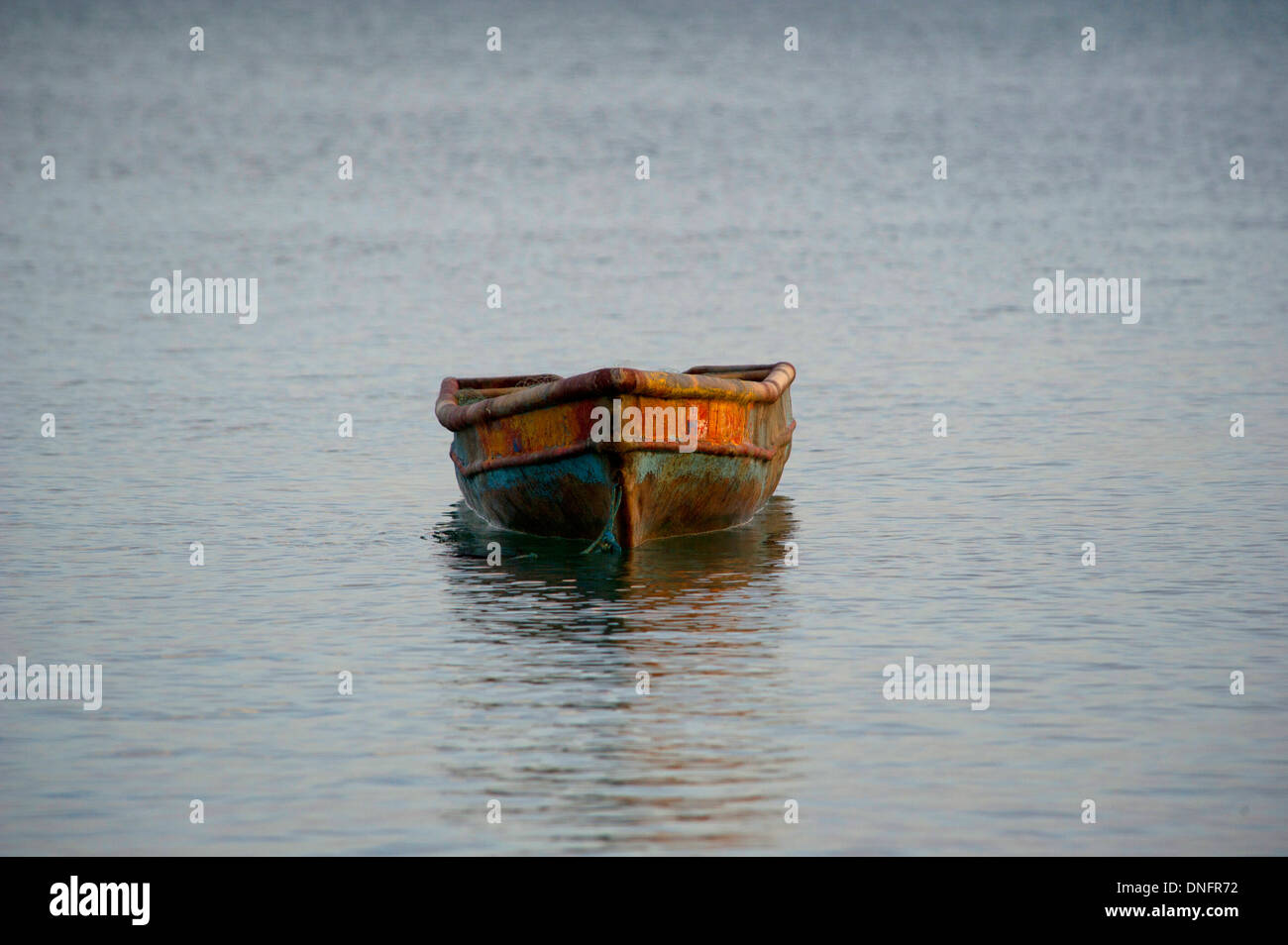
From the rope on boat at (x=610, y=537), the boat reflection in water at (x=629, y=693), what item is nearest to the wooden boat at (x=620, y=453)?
the rope on boat at (x=610, y=537)

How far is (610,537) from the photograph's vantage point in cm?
Result: 1753

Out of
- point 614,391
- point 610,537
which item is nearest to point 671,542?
point 610,537

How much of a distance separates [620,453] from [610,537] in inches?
45.4

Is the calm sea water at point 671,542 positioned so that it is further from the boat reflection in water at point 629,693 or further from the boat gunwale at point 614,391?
the boat gunwale at point 614,391

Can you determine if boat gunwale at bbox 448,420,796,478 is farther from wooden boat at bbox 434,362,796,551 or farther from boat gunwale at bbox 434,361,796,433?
boat gunwale at bbox 434,361,796,433

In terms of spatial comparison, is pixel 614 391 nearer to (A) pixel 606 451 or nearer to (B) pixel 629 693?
(A) pixel 606 451

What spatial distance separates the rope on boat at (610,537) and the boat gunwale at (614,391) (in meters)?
0.96

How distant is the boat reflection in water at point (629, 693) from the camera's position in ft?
31.5

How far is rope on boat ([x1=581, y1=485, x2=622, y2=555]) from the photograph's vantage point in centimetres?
1712

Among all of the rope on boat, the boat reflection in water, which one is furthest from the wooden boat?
the boat reflection in water

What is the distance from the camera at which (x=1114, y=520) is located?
1998 cm

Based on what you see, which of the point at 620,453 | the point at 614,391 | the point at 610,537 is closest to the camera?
the point at 614,391
